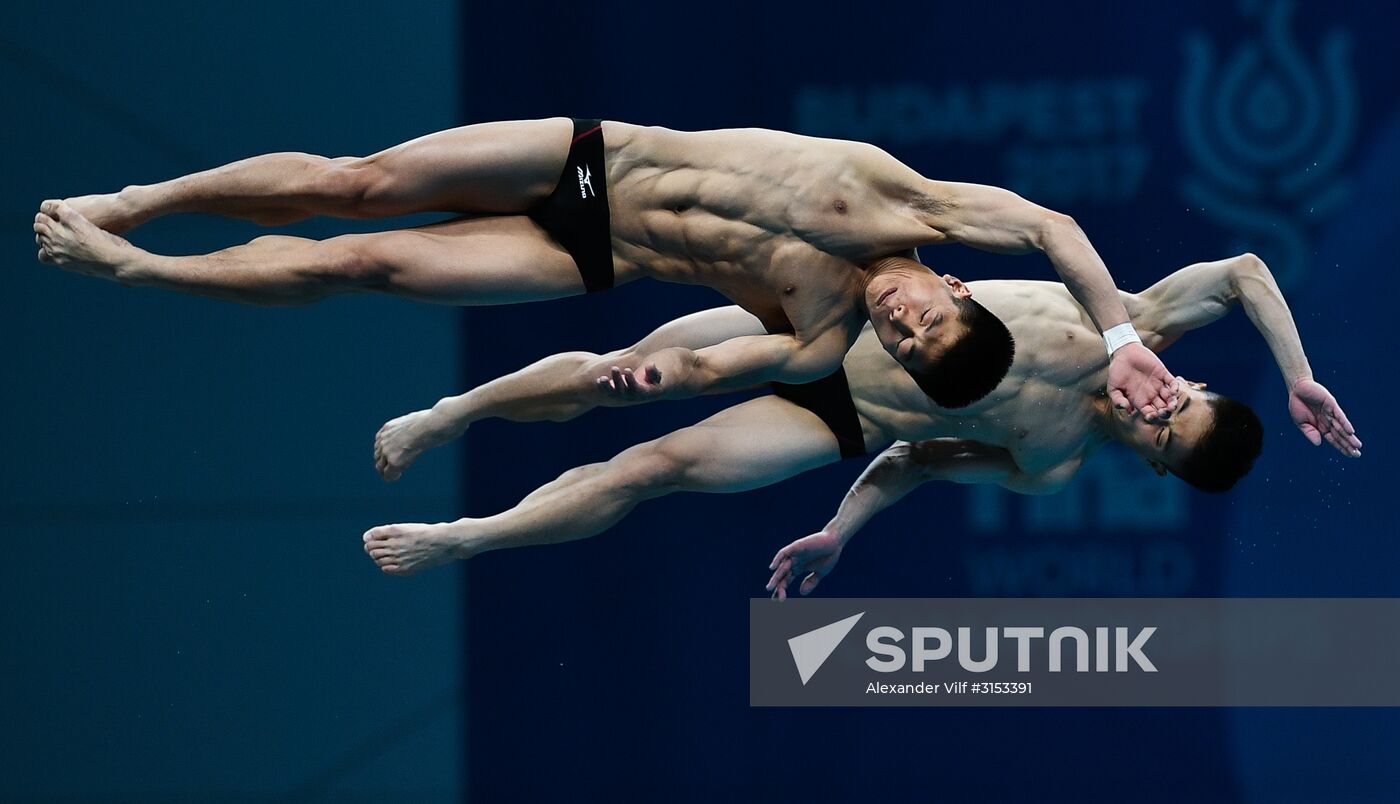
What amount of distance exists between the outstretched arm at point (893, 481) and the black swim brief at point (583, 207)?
1249mm

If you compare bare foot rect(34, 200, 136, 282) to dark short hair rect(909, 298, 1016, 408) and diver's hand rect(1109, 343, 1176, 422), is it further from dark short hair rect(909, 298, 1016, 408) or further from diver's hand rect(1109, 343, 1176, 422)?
diver's hand rect(1109, 343, 1176, 422)

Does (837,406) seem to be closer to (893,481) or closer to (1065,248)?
(893,481)

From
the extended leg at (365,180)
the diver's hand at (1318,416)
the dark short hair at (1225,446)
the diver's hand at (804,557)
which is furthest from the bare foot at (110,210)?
the diver's hand at (1318,416)

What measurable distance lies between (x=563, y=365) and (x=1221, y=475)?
6.35 ft

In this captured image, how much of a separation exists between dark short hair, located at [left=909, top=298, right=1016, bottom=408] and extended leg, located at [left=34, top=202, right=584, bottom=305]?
3.25 ft

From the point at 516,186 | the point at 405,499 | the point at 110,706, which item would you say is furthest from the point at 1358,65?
the point at 110,706

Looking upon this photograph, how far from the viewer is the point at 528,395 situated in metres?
5.12

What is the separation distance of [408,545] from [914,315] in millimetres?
1595

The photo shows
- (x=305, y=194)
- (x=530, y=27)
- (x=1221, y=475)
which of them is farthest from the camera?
(x=530, y=27)

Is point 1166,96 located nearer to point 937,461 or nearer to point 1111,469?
point 1111,469

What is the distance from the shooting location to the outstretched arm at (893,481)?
527 cm

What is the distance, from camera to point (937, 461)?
5.36 meters

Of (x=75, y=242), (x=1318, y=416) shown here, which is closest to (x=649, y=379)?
(x=75, y=242)

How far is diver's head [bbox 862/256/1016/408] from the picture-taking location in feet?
14.0
